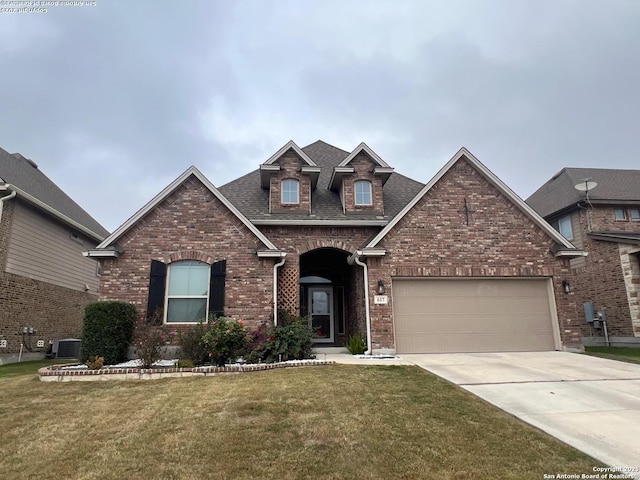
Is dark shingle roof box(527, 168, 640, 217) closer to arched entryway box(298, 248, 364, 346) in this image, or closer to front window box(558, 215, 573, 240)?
front window box(558, 215, 573, 240)

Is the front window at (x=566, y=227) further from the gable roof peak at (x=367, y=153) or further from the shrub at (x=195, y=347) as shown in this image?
the shrub at (x=195, y=347)

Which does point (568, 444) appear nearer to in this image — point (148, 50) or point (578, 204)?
point (578, 204)

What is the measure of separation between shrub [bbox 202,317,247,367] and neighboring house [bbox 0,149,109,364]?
7.80 meters

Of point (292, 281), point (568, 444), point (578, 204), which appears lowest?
point (568, 444)

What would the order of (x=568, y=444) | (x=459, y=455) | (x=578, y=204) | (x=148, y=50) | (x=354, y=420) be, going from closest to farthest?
(x=459, y=455)
(x=568, y=444)
(x=354, y=420)
(x=148, y=50)
(x=578, y=204)

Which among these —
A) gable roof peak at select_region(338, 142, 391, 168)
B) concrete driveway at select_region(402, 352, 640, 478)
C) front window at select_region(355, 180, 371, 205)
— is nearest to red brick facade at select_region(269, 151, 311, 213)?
gable roof peak at select_region(338, 142, 391, 168)

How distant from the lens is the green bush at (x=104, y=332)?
9031mm

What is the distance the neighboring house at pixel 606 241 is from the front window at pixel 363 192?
9.61m

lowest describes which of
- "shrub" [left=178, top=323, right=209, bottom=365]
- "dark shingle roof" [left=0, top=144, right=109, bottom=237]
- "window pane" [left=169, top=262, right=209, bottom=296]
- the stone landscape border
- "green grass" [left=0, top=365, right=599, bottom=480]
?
"green grass" [left=0, top=365, right=599, bottom=480]

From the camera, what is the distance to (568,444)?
4.07 meters

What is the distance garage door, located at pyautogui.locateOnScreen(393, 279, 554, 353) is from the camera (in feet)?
36.0

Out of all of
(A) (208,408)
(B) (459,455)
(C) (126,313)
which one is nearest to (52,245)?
(C) (126,313)

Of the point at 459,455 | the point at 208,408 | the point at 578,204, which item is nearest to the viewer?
the point at 459,455

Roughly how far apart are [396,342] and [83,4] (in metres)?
14.3
